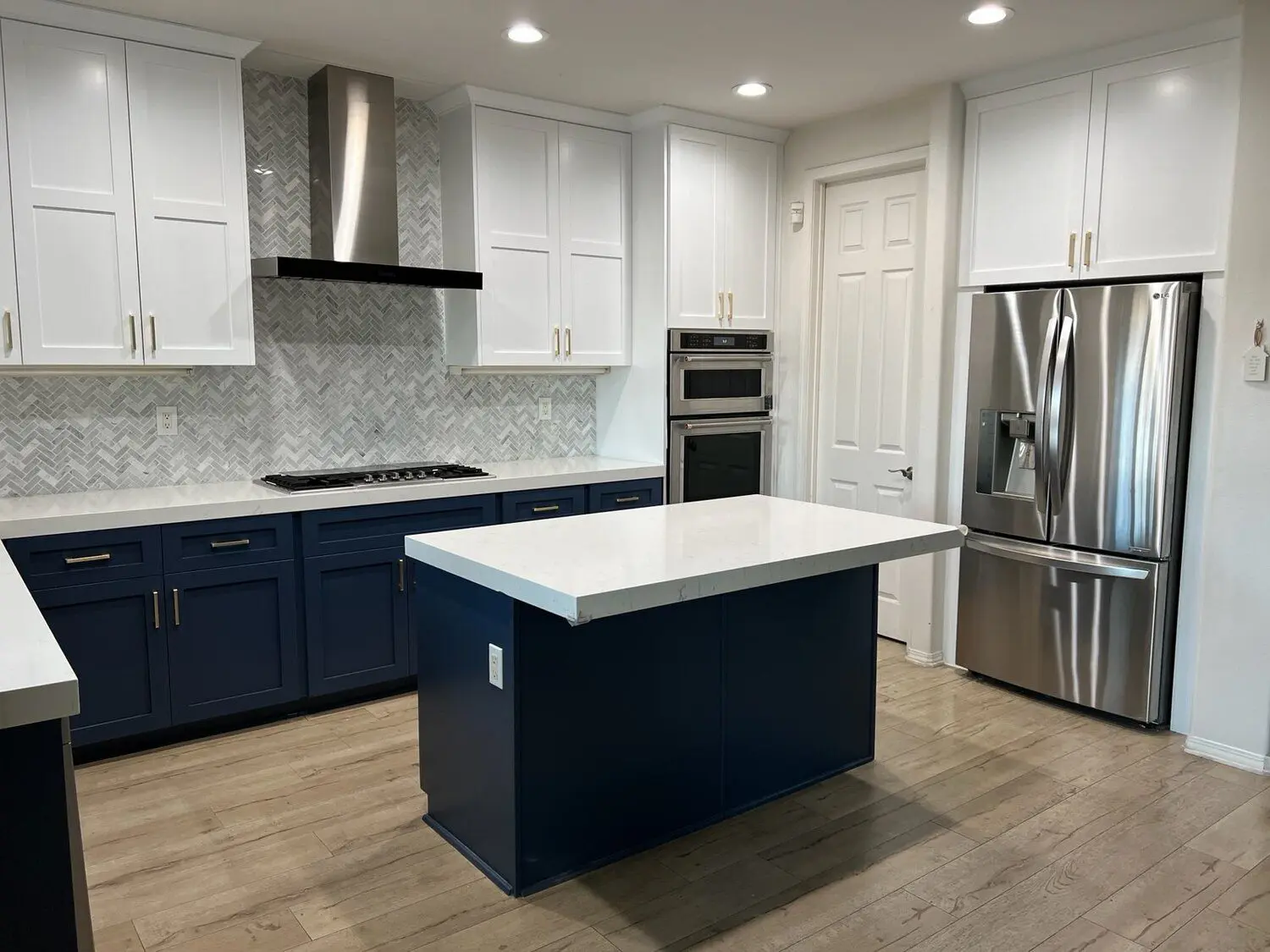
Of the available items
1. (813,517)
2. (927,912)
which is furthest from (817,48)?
(927,912)

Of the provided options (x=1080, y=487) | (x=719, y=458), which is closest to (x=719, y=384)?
(x=719, y=458)

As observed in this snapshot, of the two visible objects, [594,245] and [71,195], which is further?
[594,245]

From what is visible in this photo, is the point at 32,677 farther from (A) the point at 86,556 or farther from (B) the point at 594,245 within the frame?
(B) the point at 594,245

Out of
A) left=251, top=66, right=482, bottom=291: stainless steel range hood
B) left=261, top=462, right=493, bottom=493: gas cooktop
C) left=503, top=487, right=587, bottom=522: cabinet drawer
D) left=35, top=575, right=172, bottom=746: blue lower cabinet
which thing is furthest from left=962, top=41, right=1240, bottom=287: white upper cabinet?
left=35, top=575, right=172, bottom=746: blue lower cabinet

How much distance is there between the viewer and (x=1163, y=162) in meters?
3.41

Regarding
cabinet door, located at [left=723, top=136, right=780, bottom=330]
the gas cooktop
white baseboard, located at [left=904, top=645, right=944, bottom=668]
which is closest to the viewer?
the gas cooktop

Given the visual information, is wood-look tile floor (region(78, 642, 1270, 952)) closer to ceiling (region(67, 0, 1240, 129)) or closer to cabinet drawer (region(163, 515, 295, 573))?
cabinet drawer (region(163, 515, 295, 573))

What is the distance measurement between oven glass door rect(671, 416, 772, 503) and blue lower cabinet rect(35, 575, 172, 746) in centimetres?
235

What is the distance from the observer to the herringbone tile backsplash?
3.52 m

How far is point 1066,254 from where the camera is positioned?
12.1 ft

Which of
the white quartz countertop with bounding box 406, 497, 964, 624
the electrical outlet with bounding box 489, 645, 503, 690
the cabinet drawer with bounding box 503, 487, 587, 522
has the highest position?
the white quartz countertop with bounding box 406, 497, 964, 624

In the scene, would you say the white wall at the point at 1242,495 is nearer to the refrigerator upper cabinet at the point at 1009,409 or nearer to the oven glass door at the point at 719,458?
the refrigerator upper cabinet at the point at 1009,409

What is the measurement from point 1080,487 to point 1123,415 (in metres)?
0.32

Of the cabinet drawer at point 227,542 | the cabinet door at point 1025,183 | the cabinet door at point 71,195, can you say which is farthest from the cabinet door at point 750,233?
the cabinet door at point 71,195
